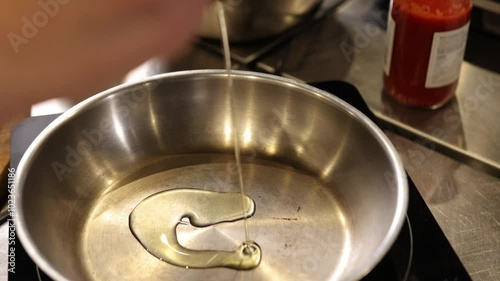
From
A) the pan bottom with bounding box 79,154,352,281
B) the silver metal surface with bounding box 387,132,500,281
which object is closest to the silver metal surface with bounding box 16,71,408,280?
the pan bottom with bounding box 79,154,352,281

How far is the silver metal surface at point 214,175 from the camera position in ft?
1.71

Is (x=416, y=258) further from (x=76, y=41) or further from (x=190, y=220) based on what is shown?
(x=76, y=41)

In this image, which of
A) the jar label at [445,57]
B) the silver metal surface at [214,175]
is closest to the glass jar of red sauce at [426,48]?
the jar label at [445,57]

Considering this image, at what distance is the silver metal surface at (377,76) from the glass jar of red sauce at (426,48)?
0.03 metres

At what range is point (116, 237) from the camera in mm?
558

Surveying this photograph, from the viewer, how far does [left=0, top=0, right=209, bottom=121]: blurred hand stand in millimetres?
729

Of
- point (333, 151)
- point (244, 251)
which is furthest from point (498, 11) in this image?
point (244, 251)

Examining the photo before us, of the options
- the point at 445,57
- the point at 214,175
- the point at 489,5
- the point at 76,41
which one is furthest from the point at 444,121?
the point at 76,41

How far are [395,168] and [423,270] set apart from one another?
99 mm

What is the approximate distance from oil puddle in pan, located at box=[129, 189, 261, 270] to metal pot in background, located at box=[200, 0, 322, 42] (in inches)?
11.8

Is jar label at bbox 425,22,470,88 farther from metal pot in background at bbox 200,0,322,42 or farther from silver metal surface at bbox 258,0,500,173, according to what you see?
metal pot in background at bbox 200,0,322,42

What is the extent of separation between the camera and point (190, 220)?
57 cm

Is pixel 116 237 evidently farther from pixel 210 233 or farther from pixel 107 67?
pixel 107 67

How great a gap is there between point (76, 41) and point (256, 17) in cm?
25
